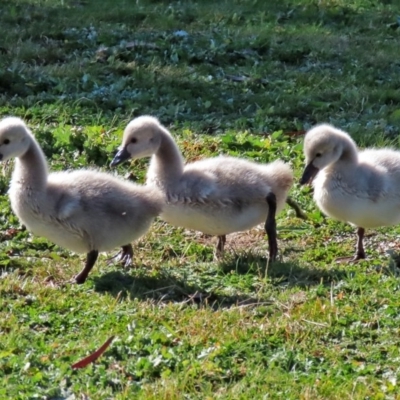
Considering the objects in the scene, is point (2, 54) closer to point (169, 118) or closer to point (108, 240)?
point (169, 118)

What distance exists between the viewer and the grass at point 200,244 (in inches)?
203

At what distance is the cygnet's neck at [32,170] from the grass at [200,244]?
1.92 feet

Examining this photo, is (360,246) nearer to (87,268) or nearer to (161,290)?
(161,290)

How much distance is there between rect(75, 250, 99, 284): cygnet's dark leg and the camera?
21.2 feet

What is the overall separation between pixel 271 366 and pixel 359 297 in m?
1.11

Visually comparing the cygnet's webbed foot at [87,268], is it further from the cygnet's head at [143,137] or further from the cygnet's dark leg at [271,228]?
the cygnet's dark leg at [271,228]

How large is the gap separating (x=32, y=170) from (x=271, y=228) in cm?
171

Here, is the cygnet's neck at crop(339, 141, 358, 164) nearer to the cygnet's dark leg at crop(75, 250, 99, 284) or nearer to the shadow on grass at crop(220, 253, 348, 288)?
the shadow on grass at crop(220, 253, 348, 288)

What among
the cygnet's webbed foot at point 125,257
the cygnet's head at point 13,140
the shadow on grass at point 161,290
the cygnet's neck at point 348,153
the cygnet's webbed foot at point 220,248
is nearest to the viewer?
the shadow on grass at point 161,290

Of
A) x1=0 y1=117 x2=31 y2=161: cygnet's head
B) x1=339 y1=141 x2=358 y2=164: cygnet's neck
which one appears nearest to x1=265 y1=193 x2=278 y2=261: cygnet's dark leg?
x1=339 y1=141 x2=358 y2=164: cygnet's neck

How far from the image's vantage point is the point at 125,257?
6.92m

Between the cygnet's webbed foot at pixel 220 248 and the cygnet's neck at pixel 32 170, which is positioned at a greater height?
the cygnet's neck at pixel 32 170

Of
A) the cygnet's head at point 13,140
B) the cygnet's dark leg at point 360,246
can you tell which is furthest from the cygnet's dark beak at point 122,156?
the cygnet's dark leg at point 360,246

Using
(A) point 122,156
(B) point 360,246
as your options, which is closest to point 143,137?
(A) point 122,156
